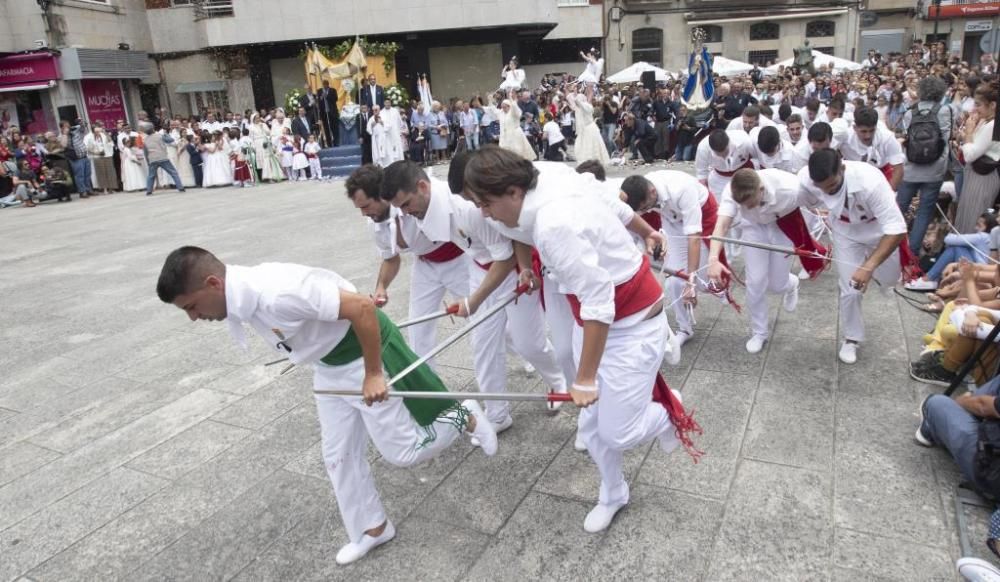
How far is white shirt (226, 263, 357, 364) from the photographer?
259 centimetres

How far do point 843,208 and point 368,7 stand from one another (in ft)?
73.2

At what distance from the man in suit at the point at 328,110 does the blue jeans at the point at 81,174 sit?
Result: 6.14m

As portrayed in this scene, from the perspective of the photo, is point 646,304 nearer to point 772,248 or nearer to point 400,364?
point 400,364

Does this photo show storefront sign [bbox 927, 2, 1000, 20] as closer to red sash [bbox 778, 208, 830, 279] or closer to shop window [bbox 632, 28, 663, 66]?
shop window [bbox 632, 28, 663, 66]

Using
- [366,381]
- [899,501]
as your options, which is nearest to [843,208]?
[899,501]

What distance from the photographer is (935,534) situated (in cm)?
298

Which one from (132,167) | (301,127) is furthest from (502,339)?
(132,167)

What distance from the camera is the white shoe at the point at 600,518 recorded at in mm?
3168

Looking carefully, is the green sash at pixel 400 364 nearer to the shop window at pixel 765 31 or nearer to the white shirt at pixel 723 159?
the white shirt at pixel 723 159

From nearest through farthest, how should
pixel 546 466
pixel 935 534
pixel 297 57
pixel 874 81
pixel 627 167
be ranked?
pixel 935 534, pixel 546 466, pixel 627 167, pixel 874 81, pixel 297 57

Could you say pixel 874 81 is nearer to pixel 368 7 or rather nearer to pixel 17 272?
pixel 368 7

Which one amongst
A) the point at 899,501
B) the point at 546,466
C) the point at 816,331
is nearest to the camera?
the point at 899,501

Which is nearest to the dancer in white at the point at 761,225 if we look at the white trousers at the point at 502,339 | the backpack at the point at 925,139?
the white trousers at the point at 502,339

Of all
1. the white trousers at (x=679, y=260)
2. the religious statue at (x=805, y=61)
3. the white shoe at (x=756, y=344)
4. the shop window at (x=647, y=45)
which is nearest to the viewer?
the white shoe at (x=756, y=344)
